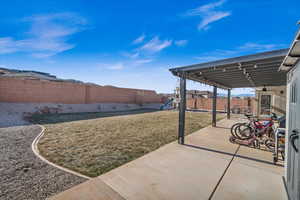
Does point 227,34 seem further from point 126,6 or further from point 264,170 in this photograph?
point 264,170

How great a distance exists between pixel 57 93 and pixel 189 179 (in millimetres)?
13569

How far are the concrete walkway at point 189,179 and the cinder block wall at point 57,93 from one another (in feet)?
40.1

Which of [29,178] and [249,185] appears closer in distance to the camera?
[249,185]

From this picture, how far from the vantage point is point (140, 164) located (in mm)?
A: 2893

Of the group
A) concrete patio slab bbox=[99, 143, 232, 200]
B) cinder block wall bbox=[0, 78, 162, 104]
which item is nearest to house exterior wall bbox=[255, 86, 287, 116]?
concrete patio slab bbox=[99, 143, 232, 200]

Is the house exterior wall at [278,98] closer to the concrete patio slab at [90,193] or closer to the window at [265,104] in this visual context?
the window at [265,104]

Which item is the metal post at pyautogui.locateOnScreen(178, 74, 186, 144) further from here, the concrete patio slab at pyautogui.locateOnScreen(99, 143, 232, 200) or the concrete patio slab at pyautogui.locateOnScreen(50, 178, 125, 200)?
the concrete patio slab at pyautogui.locateOnScreen(50, 178, 125, 200)

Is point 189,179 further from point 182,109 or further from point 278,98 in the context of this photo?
point 278,98

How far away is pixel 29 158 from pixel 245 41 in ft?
31.8

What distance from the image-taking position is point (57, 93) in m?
12.3

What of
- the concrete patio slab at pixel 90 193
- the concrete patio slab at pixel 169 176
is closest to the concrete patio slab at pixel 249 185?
the concrete patio slab at pixel 169 176

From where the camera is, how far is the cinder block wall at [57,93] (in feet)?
32.9

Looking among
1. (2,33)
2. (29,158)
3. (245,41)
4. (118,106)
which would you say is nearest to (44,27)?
(2,33)

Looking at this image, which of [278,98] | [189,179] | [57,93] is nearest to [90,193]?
[189,179]
